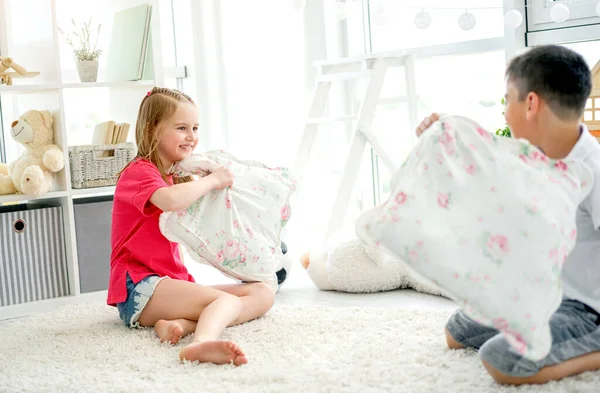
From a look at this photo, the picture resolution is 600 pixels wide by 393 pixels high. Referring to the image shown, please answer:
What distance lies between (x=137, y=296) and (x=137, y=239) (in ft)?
0.53

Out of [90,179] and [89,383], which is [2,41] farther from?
[89,383]

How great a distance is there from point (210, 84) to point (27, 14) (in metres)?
1.18

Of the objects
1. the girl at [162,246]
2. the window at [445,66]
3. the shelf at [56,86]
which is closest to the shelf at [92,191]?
the shelf at [56,86]

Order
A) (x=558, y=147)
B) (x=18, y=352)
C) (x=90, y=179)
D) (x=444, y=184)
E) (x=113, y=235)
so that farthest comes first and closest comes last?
(x=90, y=179)
(x=113, y=235)
(x=18, y=352)
(x=558, y=147)
(x=444, y=184)

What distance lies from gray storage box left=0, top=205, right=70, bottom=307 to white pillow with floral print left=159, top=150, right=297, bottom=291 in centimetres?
72

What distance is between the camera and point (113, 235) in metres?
2.23

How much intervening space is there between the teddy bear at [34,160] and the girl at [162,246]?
1.52 ft

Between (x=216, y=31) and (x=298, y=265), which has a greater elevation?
(x=216, y=31)

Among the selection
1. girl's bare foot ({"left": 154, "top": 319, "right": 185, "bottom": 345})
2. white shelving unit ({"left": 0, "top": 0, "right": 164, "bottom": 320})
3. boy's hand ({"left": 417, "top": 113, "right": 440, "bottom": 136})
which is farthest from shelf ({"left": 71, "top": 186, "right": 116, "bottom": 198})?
boy's hand ({"left": 417, "top": 113, "right": 440, "bottom": 136})

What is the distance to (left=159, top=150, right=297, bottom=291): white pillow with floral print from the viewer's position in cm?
209

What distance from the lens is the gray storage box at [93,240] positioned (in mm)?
2672

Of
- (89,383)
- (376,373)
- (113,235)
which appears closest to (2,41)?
(113,235)

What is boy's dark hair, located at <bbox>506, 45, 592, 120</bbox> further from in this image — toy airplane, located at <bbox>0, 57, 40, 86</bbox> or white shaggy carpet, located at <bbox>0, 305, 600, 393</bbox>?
toy airplane, located at <bbox>0, 57, 40, 86</bbox>

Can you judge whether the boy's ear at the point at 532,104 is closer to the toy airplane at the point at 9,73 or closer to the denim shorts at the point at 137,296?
the denim shorts at the point at 137,296
